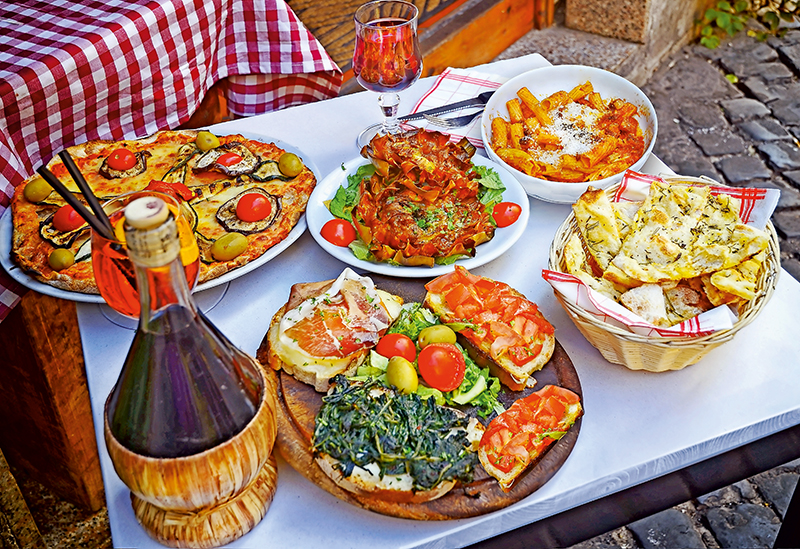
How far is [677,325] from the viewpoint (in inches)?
52.9

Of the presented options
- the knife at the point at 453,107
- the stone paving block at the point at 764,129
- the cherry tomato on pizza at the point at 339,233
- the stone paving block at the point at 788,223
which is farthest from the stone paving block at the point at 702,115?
the cherry tomato on pizza at the point at 339,233

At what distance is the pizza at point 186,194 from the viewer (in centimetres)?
169

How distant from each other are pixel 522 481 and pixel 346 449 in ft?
1.05

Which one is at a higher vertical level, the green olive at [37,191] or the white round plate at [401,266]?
the green olive at [37,191]

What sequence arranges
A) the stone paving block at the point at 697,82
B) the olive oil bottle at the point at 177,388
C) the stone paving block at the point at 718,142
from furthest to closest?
the stone paving block at the point at 697,82, the stone paving block at the point at 718,142, the olive oil bottle at the point at 177,388

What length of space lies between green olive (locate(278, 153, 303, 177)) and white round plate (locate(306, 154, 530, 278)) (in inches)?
4.6

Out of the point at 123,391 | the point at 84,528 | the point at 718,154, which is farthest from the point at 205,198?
the point at 718,154

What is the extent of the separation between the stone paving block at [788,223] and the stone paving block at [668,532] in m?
1.75

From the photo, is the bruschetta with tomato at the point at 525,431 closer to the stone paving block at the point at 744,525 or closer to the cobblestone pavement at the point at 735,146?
the cobblestone pavement at the point at 735,146

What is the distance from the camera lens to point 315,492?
1.31 meters

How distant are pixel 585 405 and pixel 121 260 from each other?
3.06ft

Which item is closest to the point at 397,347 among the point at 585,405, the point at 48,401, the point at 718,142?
the point at 585,405

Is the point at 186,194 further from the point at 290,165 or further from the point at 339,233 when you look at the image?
the point at 339,233

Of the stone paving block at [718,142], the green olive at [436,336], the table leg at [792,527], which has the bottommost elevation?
the stone paving block at [718,142]
